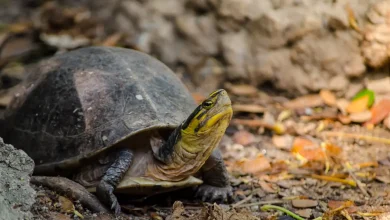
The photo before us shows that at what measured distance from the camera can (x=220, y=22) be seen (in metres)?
5.68

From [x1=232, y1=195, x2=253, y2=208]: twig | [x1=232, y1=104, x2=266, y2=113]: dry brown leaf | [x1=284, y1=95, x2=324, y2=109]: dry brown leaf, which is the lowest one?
[x1=232, y1=104, x2=266, y2=113]: dry brown leaf

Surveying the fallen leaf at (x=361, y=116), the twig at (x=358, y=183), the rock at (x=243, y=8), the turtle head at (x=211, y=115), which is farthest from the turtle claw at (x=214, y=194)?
the rock at (x=243, y=8)

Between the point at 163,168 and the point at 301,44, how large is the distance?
2.26m

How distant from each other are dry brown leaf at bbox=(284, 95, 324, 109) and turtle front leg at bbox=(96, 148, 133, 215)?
2163 millimetres

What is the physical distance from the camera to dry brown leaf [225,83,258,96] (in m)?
5.43

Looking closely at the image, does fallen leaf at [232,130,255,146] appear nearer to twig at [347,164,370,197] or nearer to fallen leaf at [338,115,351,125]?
fallen leaf at [338,115,351,125]

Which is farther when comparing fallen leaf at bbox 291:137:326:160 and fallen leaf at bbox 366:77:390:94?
fallen leaf at bbox 366:77:390:94

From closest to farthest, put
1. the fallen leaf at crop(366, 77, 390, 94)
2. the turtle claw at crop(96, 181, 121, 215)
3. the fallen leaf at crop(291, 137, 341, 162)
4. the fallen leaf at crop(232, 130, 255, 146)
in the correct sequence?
the turtle claw at crop(96, 181, 121, 215) → the fallen leaf at crop(291, 137, 341, 162) → the fallen leaf at crop(232, 130, 255, 146) → the fallen leaf at crop(366, 77, 390, 94)

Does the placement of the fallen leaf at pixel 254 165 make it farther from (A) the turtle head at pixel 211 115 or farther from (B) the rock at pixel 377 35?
(B) the rock at pixel 377 35

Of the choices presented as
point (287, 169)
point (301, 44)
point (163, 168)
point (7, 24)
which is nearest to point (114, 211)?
point (163, 168)

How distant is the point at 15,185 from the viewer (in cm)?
287

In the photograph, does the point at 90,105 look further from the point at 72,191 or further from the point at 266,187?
the point at 266,187

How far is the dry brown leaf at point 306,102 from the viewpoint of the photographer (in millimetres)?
5184

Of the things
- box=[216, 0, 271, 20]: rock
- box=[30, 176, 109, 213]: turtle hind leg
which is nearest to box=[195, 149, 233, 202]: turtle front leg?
box=[30, 176, 109, 213]: turtle hind leg
